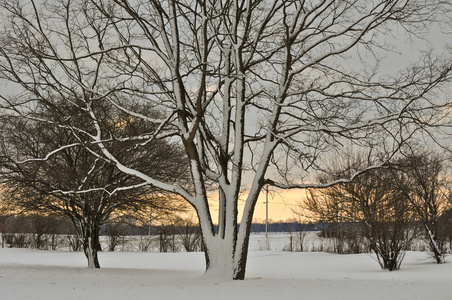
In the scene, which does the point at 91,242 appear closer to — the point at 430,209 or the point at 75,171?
the point at 75,171

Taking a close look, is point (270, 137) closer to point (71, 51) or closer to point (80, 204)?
point (71, 51)

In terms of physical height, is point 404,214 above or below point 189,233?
above

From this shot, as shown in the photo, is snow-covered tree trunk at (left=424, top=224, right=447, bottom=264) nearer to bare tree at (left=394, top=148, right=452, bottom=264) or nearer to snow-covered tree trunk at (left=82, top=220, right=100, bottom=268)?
bare tree at (left=394, top=148, right=452, bottom=264)

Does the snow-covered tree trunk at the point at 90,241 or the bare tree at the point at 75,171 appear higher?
the bare tree at the point at 75,171

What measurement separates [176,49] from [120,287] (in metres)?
5.94

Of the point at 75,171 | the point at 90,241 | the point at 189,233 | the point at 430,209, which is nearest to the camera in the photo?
the point at 75,171

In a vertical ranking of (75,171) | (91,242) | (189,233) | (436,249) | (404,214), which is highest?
(75,171)

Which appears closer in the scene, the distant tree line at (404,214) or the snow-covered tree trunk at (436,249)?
the distant tree line at (404,214)

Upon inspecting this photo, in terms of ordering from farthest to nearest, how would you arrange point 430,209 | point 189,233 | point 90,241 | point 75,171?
point 189,233, point 430,209, point 90,241, point 75,171

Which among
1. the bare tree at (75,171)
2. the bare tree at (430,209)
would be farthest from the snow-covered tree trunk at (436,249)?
the bare tree at (75,171)

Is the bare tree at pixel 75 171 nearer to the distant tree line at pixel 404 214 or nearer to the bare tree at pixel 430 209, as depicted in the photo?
the distant tree line at pixel 404 214

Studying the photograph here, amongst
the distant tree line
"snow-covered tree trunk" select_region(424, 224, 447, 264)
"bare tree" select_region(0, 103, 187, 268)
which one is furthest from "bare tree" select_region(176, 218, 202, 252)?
"snow-covered tree trunk" select_region(424, 224, 447, 264)

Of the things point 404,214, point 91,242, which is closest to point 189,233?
point 91,242

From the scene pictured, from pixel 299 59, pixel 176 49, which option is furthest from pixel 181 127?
pixel 299 59
